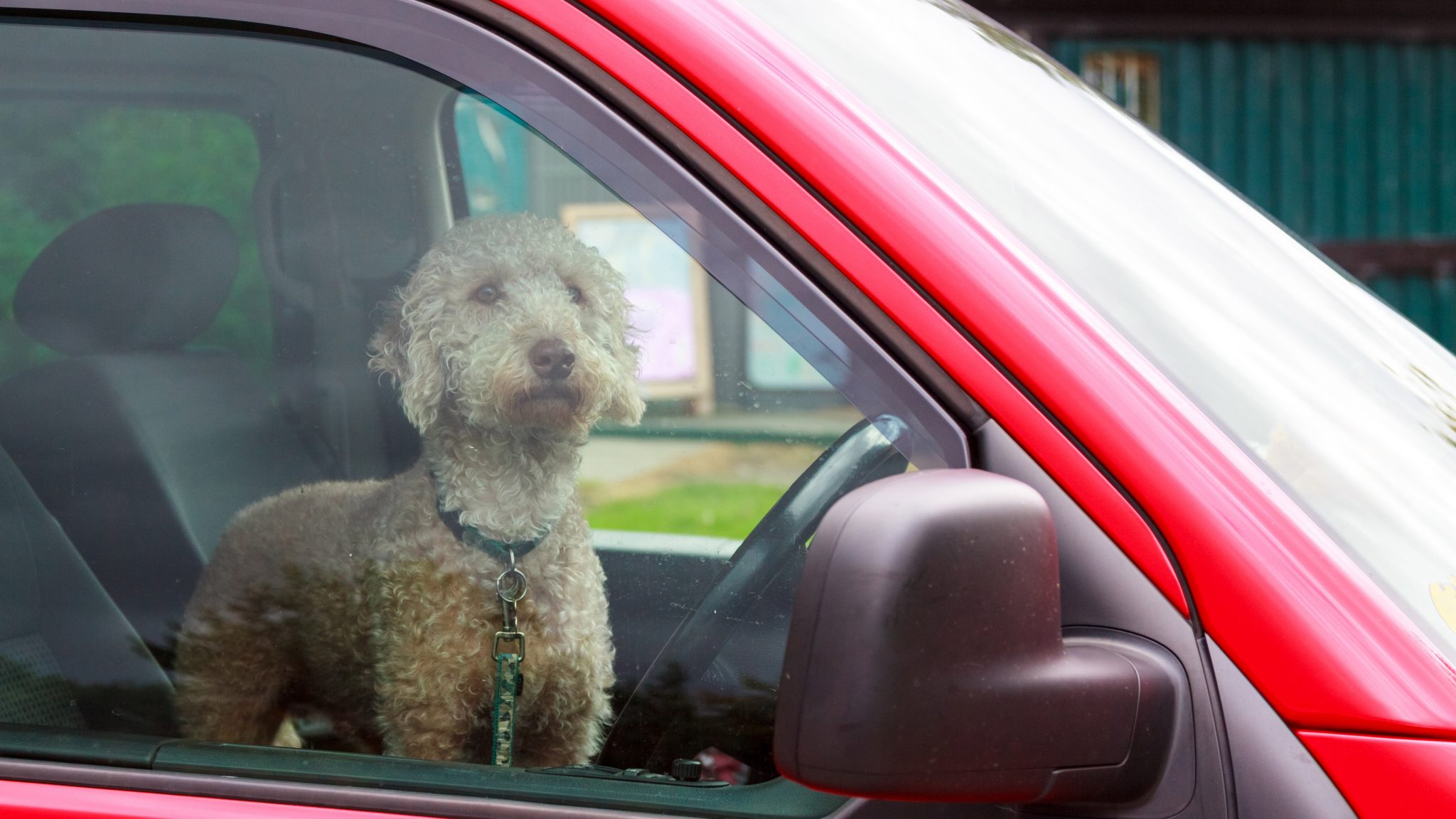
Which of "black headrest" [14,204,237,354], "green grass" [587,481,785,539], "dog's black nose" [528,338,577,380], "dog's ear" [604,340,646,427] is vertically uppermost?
"black headrest" [14,204,237,354]

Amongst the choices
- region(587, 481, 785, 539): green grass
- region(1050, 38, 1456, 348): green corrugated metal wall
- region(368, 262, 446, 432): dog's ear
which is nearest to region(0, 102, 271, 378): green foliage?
region(368, 262, 446, 432): dog's ear

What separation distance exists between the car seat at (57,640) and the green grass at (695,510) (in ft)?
1.56

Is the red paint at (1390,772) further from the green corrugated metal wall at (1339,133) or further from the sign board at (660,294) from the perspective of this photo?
the green corrugated metal wall at (1339,133)

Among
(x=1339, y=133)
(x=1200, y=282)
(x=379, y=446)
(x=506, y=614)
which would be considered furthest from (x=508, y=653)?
(x=1339, y=133)

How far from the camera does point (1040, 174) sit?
1.07m

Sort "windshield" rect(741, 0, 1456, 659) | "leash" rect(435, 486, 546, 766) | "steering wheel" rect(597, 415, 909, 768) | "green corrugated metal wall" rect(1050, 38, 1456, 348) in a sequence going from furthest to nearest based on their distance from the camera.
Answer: "green corrugated metal wall" rect(1050, 38, 1456, 348) < "leash" rect(435, 486, 546, 766) < "steering wheel" rect(597, 415, 909, 768) < "windshield" rect(741, 0, 1456, 659)

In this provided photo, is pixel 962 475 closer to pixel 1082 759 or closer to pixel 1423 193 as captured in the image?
pixel 1082 759

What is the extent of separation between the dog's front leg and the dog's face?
0.52 feet

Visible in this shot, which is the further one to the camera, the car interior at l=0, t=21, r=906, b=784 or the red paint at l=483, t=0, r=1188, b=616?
the car interior at l=0, t=21, r=906, b=784

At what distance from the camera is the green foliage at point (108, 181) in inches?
47.7

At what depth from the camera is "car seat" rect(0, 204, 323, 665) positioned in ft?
3.95

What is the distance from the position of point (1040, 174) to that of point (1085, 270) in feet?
0.42

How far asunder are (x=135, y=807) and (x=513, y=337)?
0.60m

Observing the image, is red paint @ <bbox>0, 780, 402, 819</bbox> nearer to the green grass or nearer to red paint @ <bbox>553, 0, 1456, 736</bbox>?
the green grass
